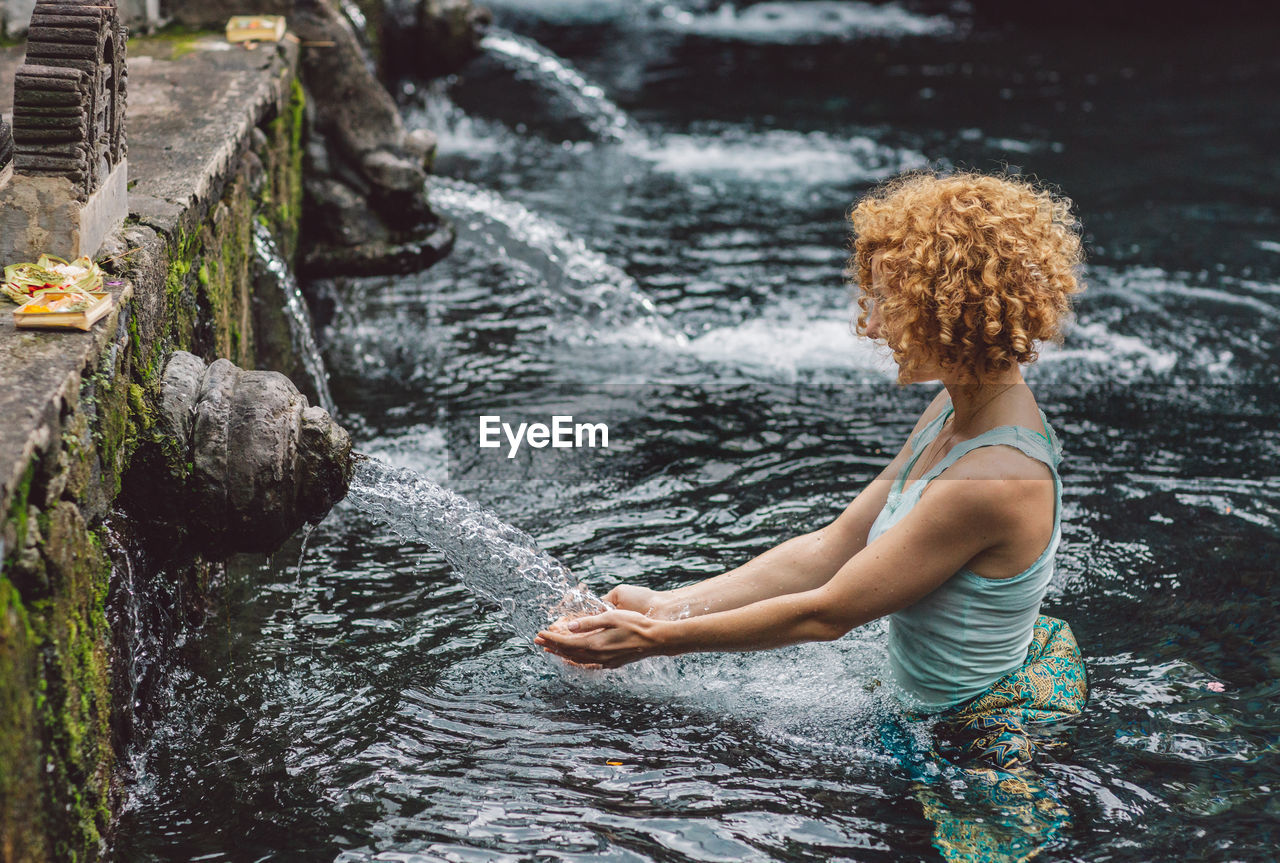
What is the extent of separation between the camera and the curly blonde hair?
245 cm

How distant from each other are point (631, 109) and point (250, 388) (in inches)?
328

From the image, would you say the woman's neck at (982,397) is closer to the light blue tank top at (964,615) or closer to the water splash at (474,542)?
the light blue tank top at (964,615)

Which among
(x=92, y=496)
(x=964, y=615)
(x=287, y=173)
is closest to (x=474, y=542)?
(x=92, y=496)

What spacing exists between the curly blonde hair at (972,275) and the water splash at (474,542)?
1162 mm

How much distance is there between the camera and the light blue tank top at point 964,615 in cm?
258

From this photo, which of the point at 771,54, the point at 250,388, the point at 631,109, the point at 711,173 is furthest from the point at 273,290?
the point at 771,54

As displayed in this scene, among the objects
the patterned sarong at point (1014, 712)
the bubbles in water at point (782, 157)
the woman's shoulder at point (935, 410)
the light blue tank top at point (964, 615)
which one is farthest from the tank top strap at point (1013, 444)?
the bubbles in water at point (782, 157)

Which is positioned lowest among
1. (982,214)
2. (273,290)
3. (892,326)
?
(273,290)

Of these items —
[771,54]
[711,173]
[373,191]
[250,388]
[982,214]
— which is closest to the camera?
[982,214]

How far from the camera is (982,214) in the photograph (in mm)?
2471

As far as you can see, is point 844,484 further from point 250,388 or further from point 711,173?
point 711,173

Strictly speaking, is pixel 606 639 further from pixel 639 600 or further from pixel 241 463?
pixel 241 463

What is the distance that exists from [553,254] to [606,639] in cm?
417

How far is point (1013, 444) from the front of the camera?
251cm
